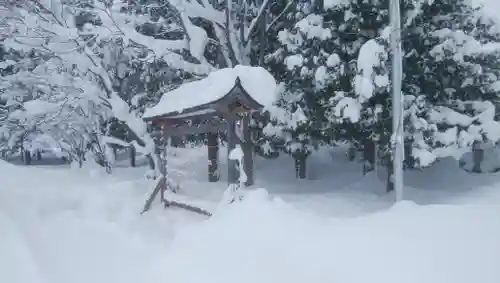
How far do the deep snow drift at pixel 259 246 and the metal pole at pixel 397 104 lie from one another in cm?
244

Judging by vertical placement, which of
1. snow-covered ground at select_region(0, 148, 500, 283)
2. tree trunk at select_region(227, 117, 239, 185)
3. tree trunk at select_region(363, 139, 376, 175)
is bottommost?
snow-covered ground at select_region(0, 148, 500, 283)

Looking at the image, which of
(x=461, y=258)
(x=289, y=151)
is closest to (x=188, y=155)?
(x=289, y=151)

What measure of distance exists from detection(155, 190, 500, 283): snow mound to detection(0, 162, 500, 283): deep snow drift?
12 millimetres

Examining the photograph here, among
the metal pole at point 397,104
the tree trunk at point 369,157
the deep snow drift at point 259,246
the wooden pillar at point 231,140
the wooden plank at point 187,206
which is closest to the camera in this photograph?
the deep snow drift at point 259,246

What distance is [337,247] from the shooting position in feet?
16.6

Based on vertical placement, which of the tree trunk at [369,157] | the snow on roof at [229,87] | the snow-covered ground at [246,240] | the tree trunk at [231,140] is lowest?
the snow-covered ground at [246,240]

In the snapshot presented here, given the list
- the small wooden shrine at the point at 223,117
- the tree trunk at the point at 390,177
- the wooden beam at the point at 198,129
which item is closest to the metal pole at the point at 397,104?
the tree trunk at the point at 390,177

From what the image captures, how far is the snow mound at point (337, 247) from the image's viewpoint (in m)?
4.46

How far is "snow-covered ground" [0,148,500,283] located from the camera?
465cm

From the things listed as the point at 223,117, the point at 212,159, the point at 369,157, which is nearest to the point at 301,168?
the point at 369,157

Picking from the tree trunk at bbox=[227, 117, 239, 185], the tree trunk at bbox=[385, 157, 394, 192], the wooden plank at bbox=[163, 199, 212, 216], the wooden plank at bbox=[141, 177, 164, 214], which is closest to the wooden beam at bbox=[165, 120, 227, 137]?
the tree trunk at bbox=[227, 117, 239, 185]

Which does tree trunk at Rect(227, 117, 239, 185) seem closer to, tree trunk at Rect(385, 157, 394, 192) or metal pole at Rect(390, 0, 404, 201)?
metal pole at Rect(390, 0, 404, 201)

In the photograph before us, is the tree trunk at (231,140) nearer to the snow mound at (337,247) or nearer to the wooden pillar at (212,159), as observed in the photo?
the snow mound at (337,247)

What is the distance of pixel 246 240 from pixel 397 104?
193 inches
